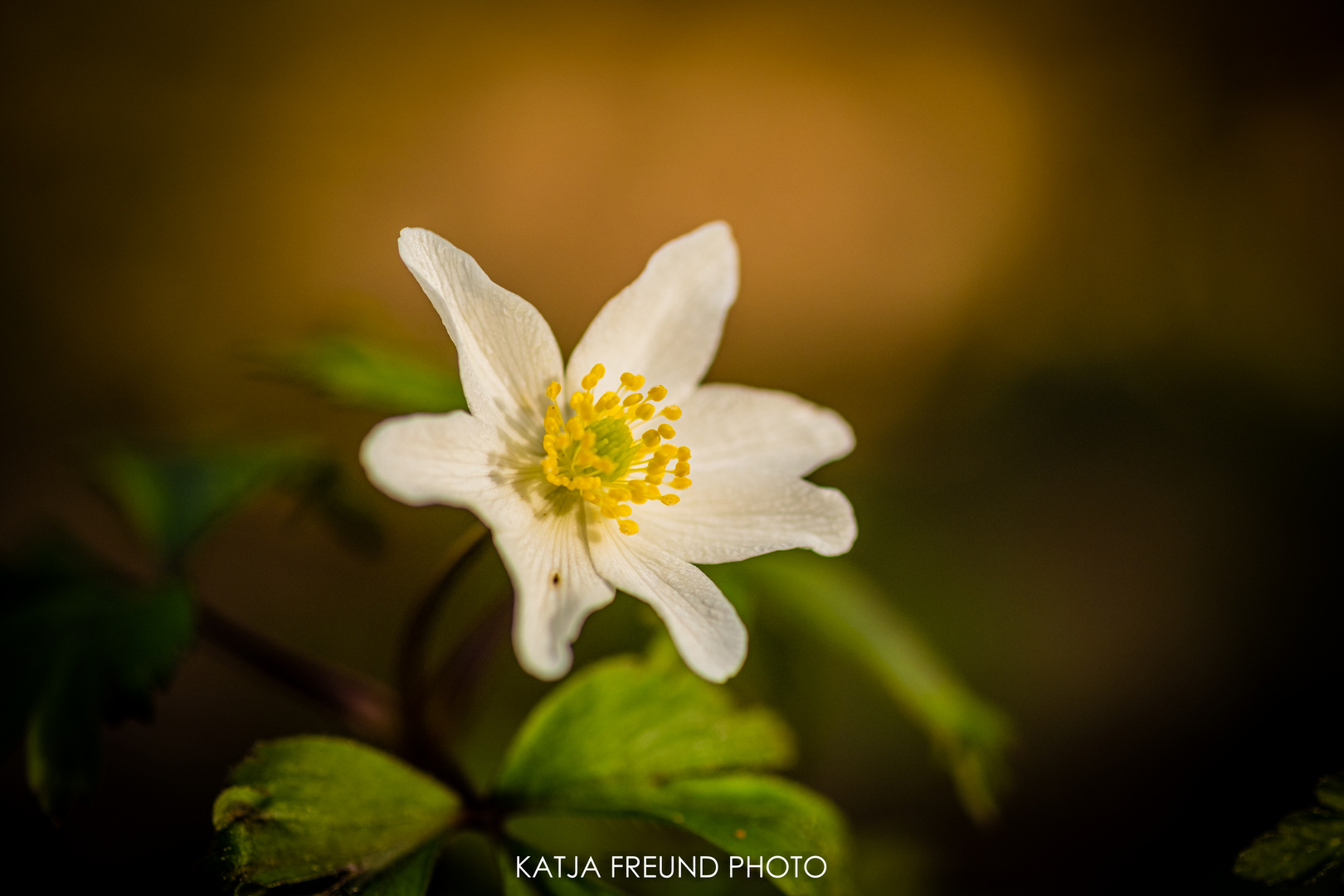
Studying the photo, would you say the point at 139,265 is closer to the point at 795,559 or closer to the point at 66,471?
the point at 66,471

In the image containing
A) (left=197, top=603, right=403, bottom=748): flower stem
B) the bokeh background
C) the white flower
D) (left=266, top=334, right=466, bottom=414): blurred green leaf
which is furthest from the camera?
the bokeh background

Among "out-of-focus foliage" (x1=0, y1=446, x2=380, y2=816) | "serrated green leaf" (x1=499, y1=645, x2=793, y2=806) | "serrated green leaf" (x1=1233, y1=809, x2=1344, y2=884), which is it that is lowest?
"out-of-focus foliage" (x1=0, y1=446, x2=380, y2=816)

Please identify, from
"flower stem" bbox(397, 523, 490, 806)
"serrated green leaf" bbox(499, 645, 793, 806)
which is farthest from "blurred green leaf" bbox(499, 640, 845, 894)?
"flower stem" bbox(397, 523, 490, 806)

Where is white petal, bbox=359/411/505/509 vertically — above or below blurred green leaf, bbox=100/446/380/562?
above

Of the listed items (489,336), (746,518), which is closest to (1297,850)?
(746,518)

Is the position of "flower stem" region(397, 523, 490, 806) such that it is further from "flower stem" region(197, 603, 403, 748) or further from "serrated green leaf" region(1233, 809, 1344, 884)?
"serrated green leaf" region(1233, 809, 1344, 884)

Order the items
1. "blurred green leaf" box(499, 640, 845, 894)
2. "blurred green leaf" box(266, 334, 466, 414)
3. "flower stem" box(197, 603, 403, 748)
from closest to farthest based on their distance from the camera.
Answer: "blurred green leaf" box(499, 640, 845, 894) → "flower stem" box(197, 603, 403, 748) → "blurred green leaf" box(266, 334, 466, 414)

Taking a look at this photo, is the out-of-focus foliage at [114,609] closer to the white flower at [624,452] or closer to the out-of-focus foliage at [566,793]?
the out-of-focus foliage at [566,793]
